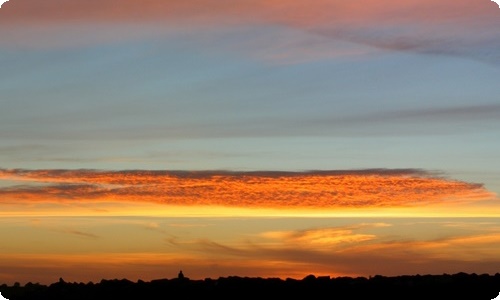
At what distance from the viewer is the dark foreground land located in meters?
30.6

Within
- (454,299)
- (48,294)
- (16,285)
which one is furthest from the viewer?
(16,285)

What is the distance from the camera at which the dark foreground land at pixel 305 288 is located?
100 ft

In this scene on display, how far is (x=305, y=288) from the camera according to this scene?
102 feet

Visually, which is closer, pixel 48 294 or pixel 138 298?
pixel 138 298

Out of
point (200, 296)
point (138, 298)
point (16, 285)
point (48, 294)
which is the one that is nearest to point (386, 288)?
point (200, 296)

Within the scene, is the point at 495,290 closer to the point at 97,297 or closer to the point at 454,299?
the point at 454,299

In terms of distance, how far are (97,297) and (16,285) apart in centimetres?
645

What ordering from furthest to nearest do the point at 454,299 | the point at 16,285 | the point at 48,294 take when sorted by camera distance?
the point at 16,285
the point at 48,294
the point at 454,299

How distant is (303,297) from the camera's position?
30531 mm

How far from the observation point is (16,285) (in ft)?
122

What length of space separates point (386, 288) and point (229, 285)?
495 cm

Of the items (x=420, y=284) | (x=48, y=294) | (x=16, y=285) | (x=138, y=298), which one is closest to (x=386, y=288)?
(x=420, y=284)

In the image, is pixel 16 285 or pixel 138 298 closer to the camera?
pixel 138 298

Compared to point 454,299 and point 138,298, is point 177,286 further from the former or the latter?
point 454,299
